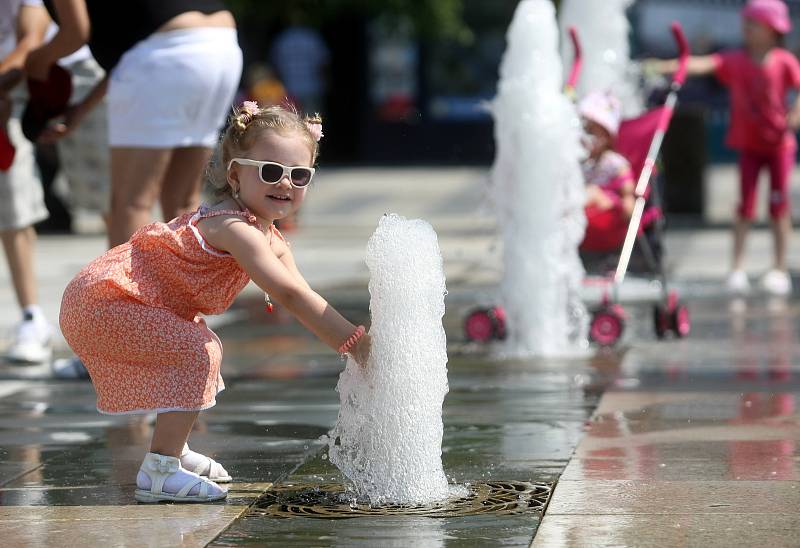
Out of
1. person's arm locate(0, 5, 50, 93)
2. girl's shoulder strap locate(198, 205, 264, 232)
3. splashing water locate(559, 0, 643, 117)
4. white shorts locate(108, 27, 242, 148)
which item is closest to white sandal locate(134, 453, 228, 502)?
girl's shoulder strap locate(198, 205, 264, 232)

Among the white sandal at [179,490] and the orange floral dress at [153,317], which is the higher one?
the orange floral dress at [153,317]

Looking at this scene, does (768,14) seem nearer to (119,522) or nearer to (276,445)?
(276,445)

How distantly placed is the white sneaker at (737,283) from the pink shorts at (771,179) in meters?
0.48

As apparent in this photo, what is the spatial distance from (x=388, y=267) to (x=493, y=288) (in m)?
Answer: 6.17

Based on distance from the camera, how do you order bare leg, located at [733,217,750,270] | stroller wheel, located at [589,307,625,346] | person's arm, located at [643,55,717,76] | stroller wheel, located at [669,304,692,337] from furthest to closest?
1. bare leg, located at [733,217,750,270]
2. person's arm, located at [643,55,717,76]
3. stroller wheel, located at [669,304,692,337]
4. stroller wheel, located at [589,307,625,346]

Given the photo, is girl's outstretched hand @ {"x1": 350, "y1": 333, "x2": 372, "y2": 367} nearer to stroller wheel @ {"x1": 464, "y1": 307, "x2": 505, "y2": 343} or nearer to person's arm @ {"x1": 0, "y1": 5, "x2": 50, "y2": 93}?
person's arm @ {"x1": 0, "y1": 5, "x2": 50, "y2": 93}

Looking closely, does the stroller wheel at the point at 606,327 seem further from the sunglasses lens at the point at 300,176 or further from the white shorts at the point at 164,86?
the sunglasses lens at the point at 300,176

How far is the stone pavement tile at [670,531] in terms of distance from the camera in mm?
3943

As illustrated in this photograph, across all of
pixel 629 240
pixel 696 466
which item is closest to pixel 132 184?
pixel 696 466

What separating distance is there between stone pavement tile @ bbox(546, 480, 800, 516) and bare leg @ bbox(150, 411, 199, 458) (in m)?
1.02

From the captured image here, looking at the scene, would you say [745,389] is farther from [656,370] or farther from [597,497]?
[597,497]

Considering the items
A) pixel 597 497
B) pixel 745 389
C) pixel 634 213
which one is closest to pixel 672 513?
pixel 597 497

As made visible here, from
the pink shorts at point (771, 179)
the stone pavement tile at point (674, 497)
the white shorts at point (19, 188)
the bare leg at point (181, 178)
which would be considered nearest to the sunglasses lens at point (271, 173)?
the stone pavement tile at point (674, 497)

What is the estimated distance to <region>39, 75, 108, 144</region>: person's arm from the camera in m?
6.75
